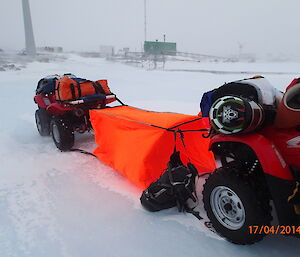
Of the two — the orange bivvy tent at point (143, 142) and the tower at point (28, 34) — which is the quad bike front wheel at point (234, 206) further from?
the tower at point (28, 34)

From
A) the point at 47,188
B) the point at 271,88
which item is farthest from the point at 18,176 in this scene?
the point at 271,88

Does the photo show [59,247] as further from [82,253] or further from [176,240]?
[176,240]

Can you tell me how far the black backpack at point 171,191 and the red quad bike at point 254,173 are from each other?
41 cm

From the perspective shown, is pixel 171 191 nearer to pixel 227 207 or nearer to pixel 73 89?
pixel 227 207

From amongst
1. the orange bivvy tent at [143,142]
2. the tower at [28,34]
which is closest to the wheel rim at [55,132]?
the orange bivvy tent at [143,142]

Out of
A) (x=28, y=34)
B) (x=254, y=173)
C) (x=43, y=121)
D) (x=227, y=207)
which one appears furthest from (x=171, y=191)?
(x=28, y=34)

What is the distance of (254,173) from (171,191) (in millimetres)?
836

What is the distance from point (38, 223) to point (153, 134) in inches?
57.5

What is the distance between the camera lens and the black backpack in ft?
8.40

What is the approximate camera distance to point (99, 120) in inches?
146

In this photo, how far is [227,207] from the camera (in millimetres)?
2133

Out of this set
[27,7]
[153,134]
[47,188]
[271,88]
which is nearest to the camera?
[271,88]
